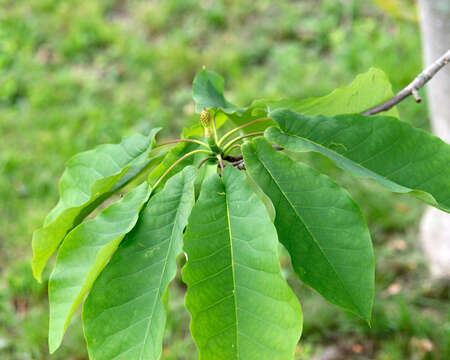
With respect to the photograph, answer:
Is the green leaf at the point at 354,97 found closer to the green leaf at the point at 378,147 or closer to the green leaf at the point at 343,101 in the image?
the green leaf at the point at 343,101

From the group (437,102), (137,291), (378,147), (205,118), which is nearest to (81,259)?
(137,291)

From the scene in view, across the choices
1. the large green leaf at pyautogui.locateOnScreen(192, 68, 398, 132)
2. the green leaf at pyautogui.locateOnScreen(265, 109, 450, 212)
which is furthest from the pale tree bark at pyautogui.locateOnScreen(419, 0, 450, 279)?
the green leaf at pyautogui.locateOnScreen(265, 109, 450, 212)

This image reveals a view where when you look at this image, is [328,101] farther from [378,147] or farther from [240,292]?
[240,292]

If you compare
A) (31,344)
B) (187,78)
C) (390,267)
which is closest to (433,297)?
(390,267)

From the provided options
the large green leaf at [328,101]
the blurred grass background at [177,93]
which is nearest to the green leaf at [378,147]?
the large green leaf at [328,101]

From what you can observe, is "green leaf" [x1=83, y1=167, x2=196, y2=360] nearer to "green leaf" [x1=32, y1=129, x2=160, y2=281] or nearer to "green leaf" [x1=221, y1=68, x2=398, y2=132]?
"green leaf" [x1=32, y1=129, x2=160, y2=281]

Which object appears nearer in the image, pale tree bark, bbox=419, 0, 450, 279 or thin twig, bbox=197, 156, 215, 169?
thin twig, bbox=197, 156, 215, 169
